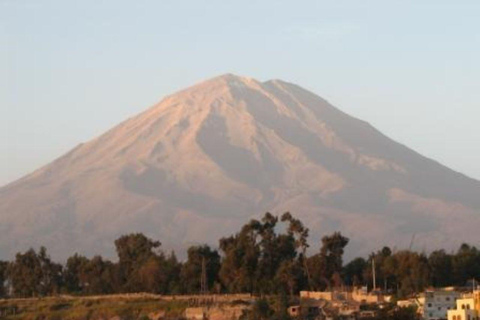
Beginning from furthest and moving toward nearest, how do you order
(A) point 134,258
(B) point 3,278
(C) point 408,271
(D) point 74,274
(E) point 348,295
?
(B) point 3,278 → (D) point 74,274 → (A) point 134,258 → (C) point 408,271 → (E) point 348,295

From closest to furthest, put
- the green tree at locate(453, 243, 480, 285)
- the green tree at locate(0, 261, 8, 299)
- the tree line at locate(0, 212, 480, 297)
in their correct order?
the tree line at locate(0, 212, 480, 297) < the green tree at locate(453, 243, 480, 285) < the green tree at locate(0, 261, 8, 299)

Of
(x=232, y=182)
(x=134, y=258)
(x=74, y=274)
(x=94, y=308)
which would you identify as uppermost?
(x=232, y=182)

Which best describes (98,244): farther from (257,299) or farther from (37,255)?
(257,299)

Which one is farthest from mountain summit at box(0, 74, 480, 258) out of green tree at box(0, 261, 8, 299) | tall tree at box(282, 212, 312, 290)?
tall tree at box(282, 212, 312, 290)

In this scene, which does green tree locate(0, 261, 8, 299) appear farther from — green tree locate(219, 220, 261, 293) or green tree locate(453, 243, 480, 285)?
green tree locate(453, 243, 480, 285)

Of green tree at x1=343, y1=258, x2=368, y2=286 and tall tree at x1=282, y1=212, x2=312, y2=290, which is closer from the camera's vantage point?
green tree at x1=343, y1=258, x2=368, y2=286

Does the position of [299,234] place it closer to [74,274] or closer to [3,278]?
[74,274]

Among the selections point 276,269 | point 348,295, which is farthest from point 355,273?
point 348,295
